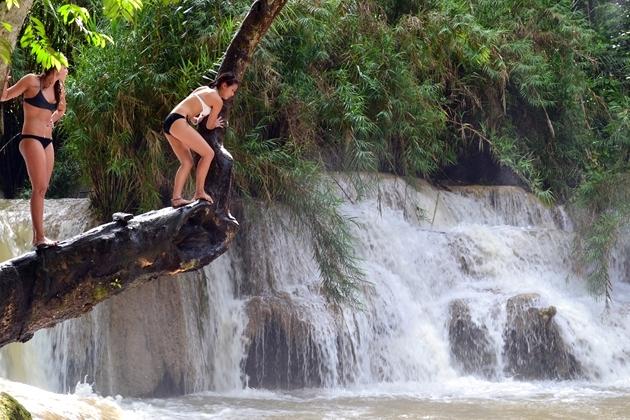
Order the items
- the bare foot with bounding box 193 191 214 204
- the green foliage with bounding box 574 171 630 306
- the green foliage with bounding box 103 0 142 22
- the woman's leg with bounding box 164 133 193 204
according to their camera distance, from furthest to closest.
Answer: the green foliage with bounding box 574 171 630 306, the woman's leg with bounding box 164 133 193 204, the bare foot with bounding box 193 191 214 204, the green foliage with bounding box 103 0 142 22

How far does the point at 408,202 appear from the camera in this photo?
1277 cm

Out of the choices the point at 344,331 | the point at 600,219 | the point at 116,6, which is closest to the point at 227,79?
the point at 116,6

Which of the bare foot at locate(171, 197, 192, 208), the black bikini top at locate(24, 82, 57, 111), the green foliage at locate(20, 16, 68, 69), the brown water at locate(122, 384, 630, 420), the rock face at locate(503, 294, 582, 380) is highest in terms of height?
the black bikini top at locate(24, 82, 57, 111)

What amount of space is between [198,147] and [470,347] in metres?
6.79

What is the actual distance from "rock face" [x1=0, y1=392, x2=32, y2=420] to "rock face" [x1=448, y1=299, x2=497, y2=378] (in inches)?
269

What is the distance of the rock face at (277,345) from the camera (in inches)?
405

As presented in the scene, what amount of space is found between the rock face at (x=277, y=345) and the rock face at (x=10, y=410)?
16.9 feet

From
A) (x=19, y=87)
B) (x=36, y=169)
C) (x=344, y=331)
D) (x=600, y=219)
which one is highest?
(x=600, y=219)

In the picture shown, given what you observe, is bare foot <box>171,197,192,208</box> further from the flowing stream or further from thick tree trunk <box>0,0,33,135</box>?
the flowing stream

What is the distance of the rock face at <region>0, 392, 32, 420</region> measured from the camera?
4.85 metres

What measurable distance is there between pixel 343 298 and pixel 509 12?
22.2 feet

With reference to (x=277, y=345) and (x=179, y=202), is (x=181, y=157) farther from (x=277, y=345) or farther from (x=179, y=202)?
(x=277, y=345)

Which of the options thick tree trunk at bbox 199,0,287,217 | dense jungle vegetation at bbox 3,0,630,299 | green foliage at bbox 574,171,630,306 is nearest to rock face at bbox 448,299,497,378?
dense jungle vegetation at bbox 3,0,630,299

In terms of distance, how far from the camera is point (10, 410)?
4.95 meters
